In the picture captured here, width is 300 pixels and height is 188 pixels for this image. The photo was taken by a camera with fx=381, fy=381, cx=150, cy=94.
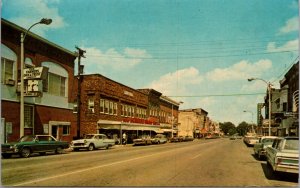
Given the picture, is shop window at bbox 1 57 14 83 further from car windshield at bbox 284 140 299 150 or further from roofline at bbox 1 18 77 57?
car windshield at bbox 284 140 299 150

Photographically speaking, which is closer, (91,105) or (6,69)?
(6,69)

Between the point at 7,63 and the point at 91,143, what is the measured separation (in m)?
10.2

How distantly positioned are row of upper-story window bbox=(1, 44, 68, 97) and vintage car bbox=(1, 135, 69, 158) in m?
6.42

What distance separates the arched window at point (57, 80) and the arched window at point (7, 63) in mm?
4622

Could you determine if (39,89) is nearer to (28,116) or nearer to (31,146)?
(28,116)

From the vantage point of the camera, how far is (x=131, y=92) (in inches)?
2420

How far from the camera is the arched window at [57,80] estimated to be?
36.4m

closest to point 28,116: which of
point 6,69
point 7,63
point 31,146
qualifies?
point 6,69

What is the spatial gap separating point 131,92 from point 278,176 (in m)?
47.4

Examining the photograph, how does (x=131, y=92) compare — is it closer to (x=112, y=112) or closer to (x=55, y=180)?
(x=112, y=112)

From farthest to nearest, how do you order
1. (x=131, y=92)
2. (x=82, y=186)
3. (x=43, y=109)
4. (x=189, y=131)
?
(x=189, y=131), (x=131, y=92), (x=43, y=109), (x=82, y=186)

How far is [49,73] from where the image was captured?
3631 cm

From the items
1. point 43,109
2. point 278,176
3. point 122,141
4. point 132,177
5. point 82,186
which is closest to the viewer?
point 82,186

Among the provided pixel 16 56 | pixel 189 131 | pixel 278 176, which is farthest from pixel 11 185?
pixel 189 131
